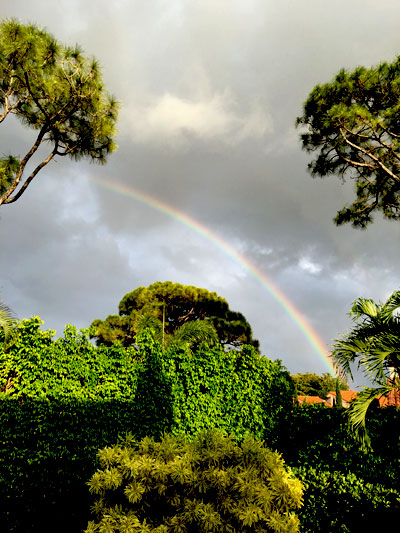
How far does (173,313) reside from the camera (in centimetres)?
2669

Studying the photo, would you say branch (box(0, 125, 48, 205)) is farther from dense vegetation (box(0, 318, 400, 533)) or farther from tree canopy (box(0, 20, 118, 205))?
dense vegetation (box(0, 318, 400, 533))

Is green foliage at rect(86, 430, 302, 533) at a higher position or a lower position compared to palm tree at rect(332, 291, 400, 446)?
lower

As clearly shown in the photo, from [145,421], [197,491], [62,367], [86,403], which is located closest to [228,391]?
[145,421]

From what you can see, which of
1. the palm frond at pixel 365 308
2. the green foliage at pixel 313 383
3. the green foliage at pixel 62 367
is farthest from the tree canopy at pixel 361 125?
the green foliage at pixel 313 383

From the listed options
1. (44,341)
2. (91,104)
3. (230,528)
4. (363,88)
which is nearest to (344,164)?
(363,88)

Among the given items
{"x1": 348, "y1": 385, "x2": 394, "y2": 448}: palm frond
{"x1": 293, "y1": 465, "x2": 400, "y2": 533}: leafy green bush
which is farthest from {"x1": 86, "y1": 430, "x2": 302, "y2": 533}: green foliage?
{"x1": 293, "y1": 465, "x2": 400, "y2": 533}: leafy green bush

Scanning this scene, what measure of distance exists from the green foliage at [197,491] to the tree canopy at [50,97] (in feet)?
37.8

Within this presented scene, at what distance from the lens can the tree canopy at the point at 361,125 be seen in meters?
12.5

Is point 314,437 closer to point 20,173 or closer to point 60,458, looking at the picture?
point 60,458

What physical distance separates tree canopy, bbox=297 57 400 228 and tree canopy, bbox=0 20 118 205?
795 centimetres

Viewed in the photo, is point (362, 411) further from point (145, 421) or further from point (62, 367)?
point (62, 367)

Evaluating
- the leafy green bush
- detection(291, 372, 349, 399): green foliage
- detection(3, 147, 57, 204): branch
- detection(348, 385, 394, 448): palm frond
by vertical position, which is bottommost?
the leafy green bush

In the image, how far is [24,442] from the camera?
691cm

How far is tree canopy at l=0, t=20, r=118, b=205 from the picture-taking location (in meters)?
11.6
